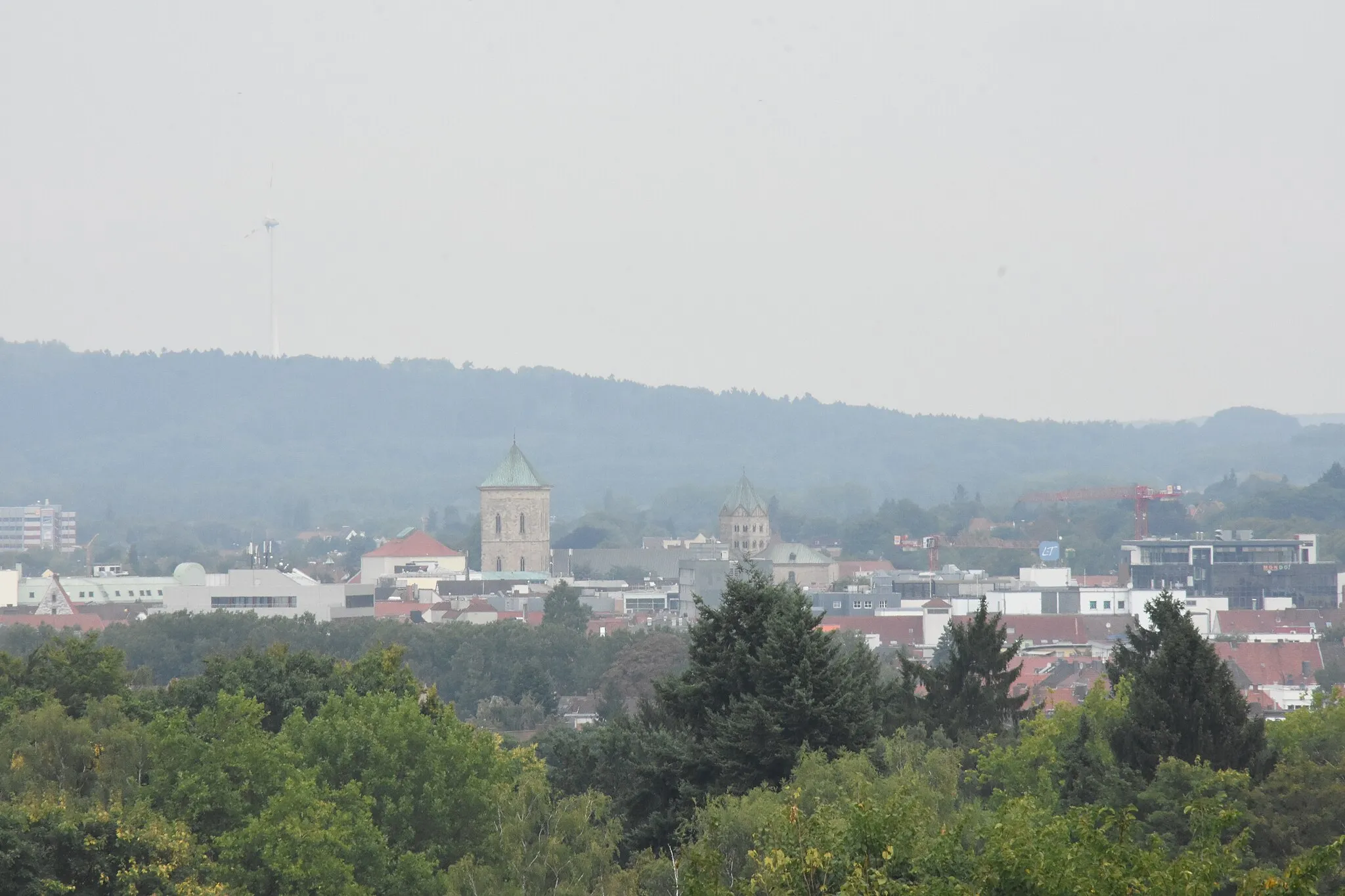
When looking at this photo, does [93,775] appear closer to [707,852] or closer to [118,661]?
[118,661]

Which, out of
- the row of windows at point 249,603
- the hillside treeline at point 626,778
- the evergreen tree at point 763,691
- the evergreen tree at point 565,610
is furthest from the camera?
the row of windows at point 249,603

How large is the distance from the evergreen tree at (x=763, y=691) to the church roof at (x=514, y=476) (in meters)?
141

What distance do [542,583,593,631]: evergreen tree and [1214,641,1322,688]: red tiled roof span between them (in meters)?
27.9

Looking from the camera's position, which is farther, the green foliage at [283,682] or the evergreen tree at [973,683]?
the evergreen tree at [973,683]

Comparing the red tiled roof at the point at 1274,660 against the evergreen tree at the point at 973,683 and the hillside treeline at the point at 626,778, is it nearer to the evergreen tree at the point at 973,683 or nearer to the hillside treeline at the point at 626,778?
the evergreen tree at the point at 973,683

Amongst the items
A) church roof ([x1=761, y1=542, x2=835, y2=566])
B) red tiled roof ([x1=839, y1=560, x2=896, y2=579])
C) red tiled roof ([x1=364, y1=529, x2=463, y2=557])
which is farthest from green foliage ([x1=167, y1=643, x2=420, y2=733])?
red tiled roof ([x1=364, y1=529, x2=463, y2=557])

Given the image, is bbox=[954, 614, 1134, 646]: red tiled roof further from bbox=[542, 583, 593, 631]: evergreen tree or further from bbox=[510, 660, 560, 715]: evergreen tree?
bbox=[510, 660, 560, 715]: evergreen tree

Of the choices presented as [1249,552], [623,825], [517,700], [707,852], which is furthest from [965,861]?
[1249,552]

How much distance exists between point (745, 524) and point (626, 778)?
15607 centimetres

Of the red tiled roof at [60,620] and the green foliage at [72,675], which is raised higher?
the green foliage at [72,675]

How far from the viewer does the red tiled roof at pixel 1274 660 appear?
8694cm

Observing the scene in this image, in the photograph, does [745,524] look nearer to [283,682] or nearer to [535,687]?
[535,687]

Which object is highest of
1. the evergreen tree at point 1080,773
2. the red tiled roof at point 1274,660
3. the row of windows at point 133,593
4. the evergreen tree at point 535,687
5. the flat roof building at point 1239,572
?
the flat roof building at point 1239,572

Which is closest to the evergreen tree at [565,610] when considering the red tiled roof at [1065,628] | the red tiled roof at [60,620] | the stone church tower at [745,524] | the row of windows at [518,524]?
the red tiled roof at [1065,628]
